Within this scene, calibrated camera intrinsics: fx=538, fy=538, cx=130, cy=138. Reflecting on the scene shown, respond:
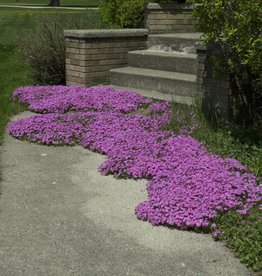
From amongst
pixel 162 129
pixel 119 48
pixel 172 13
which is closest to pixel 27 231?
pixel 162 129

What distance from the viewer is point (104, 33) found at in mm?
8750

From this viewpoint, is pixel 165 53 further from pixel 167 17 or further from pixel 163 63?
pixel 167 17

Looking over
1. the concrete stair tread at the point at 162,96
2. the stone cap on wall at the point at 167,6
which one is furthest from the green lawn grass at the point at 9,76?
the stone cap on wall at the point at 167,6

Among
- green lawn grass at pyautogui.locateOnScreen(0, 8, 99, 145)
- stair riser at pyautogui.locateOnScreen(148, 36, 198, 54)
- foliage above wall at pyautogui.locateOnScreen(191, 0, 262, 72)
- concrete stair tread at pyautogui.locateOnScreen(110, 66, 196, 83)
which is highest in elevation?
foliage above wall at pyautogui.locateOnScreen(191, 0, 262, 72)

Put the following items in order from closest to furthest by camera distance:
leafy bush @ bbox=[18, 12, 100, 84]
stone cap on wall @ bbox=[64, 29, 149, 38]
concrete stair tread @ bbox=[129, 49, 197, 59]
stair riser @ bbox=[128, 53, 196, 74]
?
stair riser @ bbox=[128, 53, 196, 74]
concrete stair tread @ bbox=[129, 49, 197, 59]
stone cap on wall @ bbox=[64, 29, 149, 38]
leafy bush @ bbox=[18, 12, 100, 84]

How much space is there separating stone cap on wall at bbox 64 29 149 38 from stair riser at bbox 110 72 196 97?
658 mm

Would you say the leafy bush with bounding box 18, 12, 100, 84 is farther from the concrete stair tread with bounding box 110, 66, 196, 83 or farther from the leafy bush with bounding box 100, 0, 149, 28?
the concrete stair tread with bounding box 110, 66, 196, 83

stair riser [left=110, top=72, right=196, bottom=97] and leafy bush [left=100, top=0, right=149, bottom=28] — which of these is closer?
stair riser [left=110, top=72, right=196, bottom=97]

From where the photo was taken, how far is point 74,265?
12.0ft

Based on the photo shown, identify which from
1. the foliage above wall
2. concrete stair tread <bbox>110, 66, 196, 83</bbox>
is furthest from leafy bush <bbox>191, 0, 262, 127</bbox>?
concrete stair tread <bbox>110, 66, 196, 83</bbox>

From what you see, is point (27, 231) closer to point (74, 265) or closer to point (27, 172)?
point (74, 265)

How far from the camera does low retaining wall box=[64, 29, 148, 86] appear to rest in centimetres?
866

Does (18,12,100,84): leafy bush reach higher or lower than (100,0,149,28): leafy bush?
lower

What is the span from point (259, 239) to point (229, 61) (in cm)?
231
